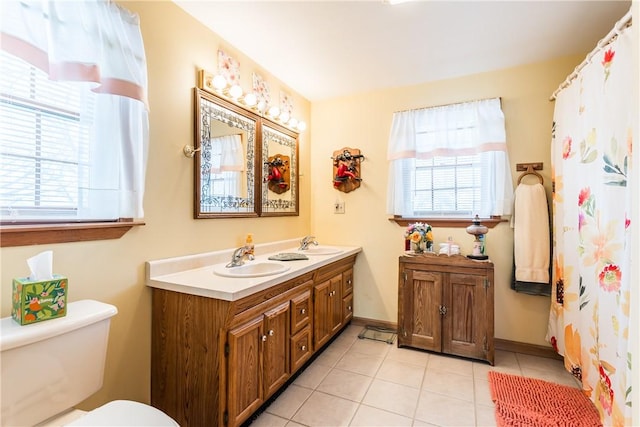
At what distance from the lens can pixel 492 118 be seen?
2.46 metres

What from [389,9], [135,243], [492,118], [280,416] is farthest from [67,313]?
[492,118]

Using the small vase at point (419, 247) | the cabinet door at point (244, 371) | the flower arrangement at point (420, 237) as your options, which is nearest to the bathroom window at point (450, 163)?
the flower arrangement at point (420, 237)

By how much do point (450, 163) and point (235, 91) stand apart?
1940 mm

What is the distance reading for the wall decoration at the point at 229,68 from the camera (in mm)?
2040

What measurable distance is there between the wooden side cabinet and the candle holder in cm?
12

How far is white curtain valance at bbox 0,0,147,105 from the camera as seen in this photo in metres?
1.09

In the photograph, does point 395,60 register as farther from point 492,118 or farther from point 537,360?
point 537,360

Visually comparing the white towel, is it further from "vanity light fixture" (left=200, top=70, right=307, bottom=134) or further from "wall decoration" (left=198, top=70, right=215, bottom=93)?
"wall decoration" (left=198, top=70, right=215, bottom=93)

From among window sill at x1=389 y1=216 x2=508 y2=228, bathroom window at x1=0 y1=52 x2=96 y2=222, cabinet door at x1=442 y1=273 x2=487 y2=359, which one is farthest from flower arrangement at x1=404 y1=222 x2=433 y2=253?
bathroom window at x1=0 y1=52 x2=96 y2=222

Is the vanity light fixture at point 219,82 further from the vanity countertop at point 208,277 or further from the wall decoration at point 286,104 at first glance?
the vanity countertop at point 208,277

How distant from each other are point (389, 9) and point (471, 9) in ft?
1.65

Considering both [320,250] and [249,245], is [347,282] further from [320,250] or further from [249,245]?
[249,245]

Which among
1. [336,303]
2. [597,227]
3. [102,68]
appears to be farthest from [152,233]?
[597,227]

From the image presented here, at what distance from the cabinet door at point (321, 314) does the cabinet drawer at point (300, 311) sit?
0.11 meters
